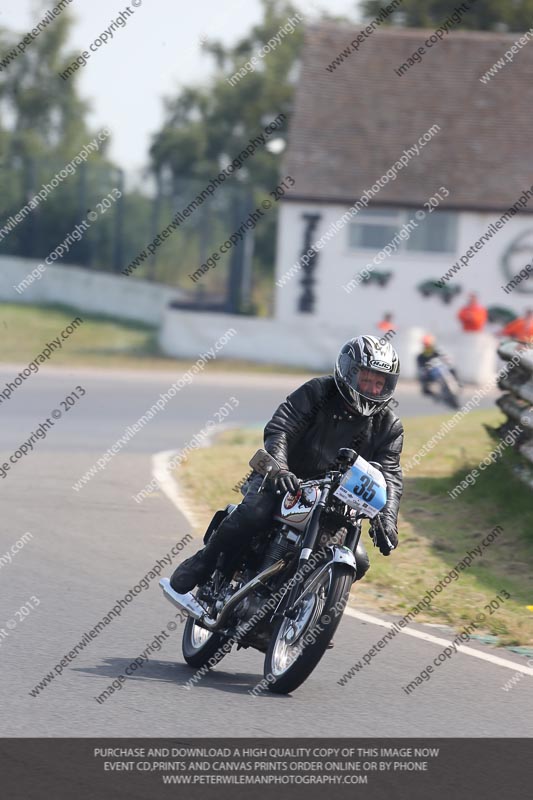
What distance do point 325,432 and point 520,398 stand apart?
5.87 m

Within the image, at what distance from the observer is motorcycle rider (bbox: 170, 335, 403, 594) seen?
22.9 ft

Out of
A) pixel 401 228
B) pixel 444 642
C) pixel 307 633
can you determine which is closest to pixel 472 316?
pixel 401 228

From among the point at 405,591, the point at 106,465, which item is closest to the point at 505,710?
the point at 405,591

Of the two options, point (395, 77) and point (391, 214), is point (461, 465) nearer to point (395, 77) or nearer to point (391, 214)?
point (391, 214)

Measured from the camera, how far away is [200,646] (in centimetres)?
729

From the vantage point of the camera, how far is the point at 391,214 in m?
38.3
